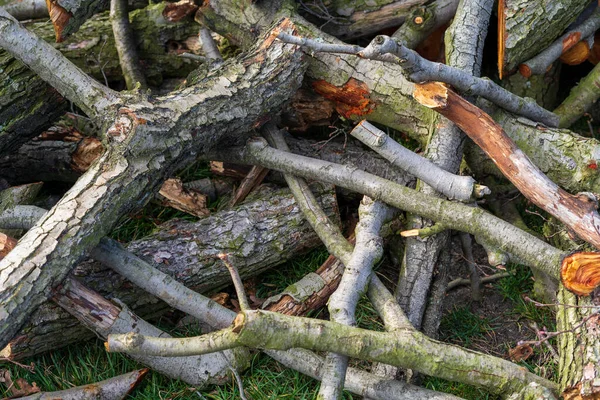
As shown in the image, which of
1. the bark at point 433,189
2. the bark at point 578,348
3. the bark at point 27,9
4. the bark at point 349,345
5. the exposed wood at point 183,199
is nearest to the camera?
the bark at point 349,345

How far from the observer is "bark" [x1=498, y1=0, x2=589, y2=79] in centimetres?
335

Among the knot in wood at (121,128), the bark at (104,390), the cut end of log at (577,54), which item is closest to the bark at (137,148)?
the knot in wood at (121,128)

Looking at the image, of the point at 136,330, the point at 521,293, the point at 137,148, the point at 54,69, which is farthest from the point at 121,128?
the point at 521,293

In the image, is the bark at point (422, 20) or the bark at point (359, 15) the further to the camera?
the bark at point (359, 15)

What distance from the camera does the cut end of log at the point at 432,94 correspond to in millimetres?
2930

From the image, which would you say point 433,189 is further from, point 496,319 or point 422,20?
point 422,20

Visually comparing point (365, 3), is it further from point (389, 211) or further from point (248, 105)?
point (389, 211)

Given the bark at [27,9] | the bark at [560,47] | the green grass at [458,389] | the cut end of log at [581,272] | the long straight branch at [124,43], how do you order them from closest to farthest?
the cut end of log at [581,272] < the green grass at [458,389] < the bark at [560,47] < the long straight branch at [124,43] < the bark at [27,9]

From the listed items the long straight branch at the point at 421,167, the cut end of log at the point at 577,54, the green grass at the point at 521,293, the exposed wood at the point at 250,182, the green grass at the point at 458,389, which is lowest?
the green grass at the point at 458,389

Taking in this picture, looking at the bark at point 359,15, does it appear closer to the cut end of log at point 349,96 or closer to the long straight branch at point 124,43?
the cut end of log at point 349,96

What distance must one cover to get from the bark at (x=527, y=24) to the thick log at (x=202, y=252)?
45.7 inches

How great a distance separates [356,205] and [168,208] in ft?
3.58

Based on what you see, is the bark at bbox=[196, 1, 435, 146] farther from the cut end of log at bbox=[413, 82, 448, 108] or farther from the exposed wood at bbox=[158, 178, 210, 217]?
the exposed wood at bbox=[158, 178, 210, 217]

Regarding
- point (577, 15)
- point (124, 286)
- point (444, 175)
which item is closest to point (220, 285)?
point (124, 286)
